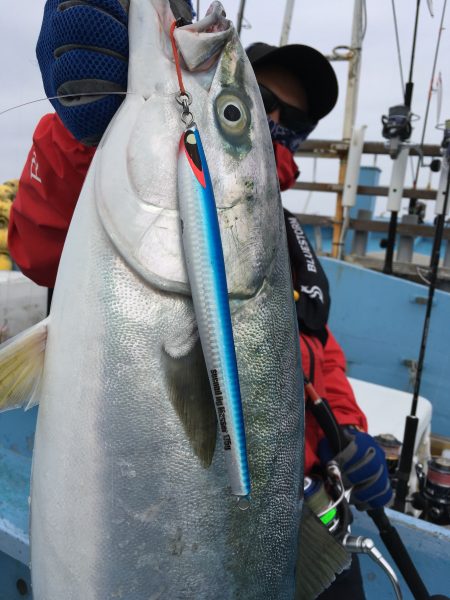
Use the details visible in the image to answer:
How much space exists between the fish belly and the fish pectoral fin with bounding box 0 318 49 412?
2cm

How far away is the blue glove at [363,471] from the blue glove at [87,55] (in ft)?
4.35

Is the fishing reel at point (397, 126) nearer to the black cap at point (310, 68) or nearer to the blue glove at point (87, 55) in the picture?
the black cap at point (310, 68)

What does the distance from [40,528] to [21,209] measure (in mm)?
766

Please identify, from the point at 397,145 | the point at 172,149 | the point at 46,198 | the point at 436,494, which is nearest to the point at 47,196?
the point at 46,198

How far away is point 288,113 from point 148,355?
4.36ft

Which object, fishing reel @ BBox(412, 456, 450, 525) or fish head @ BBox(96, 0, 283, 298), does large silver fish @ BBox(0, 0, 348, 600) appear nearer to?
fish head @ BBox(96, 0, 283, 298)

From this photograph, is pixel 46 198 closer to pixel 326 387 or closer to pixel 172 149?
pixel 172 149

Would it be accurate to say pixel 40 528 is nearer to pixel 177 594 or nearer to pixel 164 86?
pixel 177 594

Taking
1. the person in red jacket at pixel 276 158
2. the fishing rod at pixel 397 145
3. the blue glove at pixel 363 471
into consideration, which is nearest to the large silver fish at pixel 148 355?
the person in red jacket at pixel 276 158

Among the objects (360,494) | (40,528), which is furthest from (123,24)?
(360,494)

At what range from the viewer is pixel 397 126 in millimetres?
5238

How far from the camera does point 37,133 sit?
127 centimetres

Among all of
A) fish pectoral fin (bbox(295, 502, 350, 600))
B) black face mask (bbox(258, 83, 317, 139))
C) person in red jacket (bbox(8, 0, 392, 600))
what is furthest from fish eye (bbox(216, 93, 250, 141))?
black face mask (bbox(258, 83, 317, 139))

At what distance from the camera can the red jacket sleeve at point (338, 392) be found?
2.03 metres
